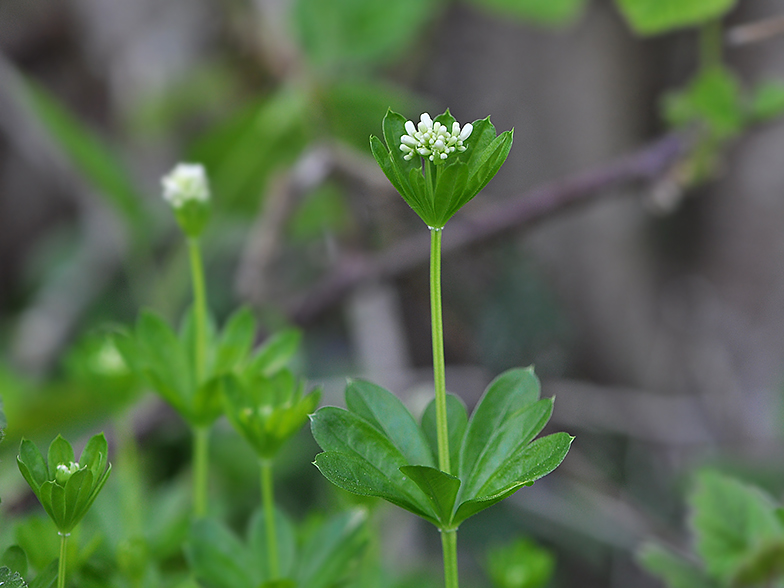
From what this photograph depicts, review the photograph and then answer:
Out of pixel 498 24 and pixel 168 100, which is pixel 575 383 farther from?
pixel 168 100

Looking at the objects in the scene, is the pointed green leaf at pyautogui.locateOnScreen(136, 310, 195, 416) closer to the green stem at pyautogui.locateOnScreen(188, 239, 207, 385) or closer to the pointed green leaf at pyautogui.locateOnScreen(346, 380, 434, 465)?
the green stem at pyautogui.locateOnScreen(188, 239, 207, 385)

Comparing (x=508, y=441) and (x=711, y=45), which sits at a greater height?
(x=711, y=45)

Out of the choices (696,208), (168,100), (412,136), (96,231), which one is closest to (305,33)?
(168,100)

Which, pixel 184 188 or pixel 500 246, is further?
pixel 500 246

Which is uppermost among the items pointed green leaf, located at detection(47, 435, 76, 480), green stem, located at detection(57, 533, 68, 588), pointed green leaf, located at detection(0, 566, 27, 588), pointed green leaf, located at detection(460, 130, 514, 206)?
pointed green leaf, located at detection(460, 130, 514, 206)

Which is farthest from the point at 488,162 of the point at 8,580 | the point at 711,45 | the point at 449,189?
the point at 711,45

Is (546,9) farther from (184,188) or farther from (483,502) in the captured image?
(483,502)

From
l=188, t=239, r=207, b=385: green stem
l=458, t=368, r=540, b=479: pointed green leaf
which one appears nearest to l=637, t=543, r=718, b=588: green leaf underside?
l=458, t=368, r=540, b=479: pointed green leaf

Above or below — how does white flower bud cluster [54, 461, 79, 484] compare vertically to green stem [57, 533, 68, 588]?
above
